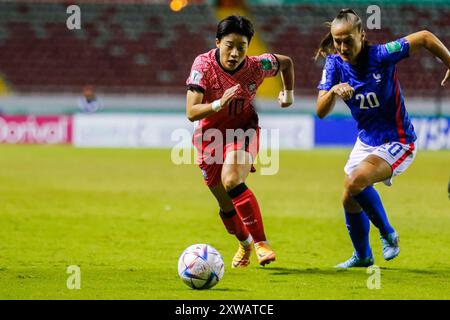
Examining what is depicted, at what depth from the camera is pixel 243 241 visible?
8.25 m

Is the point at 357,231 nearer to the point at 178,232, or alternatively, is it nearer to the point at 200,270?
the point at 200,270

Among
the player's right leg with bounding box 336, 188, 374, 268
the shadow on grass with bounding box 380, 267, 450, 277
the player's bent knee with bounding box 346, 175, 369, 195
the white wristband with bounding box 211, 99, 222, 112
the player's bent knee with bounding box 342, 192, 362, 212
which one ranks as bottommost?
the shadow on grass with bounding box 380, 267, 450, 277

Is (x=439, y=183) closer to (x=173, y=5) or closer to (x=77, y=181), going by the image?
(x=77, y=181)

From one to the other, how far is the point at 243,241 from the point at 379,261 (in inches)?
55.0

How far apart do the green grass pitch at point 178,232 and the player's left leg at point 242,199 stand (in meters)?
0.30

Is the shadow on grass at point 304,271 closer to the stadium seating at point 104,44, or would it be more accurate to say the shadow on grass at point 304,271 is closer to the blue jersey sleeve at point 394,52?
the blue jersey sleeve at point 394,52

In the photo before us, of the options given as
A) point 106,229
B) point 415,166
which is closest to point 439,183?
point 415,166

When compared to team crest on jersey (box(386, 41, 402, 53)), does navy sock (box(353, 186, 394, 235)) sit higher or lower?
lower

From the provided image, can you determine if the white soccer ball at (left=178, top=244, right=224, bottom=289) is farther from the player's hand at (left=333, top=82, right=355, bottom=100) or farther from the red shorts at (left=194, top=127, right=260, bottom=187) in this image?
the player's hand at (left=333, top=82, right=355, bottom=100)

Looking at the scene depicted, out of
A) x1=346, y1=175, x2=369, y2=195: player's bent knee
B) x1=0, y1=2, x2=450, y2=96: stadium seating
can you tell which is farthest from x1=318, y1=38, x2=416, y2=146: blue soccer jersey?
x1=0, y1=2, x2=450, y2=96: stadium seating

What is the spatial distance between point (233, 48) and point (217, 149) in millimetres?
985

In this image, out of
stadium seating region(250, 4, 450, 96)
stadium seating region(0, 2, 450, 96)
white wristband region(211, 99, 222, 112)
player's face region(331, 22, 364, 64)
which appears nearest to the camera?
white wristband region(211, 99, 222, 112)

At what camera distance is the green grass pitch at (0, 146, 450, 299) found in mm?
6918

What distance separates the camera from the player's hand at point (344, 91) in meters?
7.17
